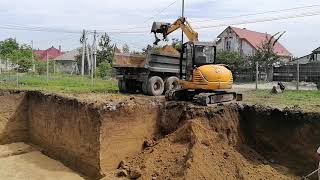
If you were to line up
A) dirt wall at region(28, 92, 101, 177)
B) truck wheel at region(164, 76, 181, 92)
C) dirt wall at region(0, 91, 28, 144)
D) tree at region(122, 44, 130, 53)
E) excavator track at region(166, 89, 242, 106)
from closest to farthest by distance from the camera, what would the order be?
dirt wall at region(28, 92, 101, 177) → excavator track at region(166, 89, 242, 106) → dirt wall at region(0, 91, 28, 144) → truck wheel at region(164, 76, 181, 92) → tree at region(122, 44, 130, 53)

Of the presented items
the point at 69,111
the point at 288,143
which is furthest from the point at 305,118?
the point at 69,111

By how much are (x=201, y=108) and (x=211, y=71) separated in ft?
4.39

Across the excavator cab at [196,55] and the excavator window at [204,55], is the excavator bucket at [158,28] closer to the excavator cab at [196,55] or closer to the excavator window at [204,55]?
the excavator cab at [196,55]

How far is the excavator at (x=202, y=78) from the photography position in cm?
1212

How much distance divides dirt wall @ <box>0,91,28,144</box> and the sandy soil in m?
0.66

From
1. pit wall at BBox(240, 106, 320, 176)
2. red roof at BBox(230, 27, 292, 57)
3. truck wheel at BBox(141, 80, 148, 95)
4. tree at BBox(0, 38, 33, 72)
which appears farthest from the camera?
red roof at BBox(230, 27, 292, 57)

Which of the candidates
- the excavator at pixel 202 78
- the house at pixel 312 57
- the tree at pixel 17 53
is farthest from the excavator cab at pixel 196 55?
the house at pixel 312 57

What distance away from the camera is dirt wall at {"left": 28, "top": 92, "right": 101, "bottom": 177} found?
Result: 11.2 m

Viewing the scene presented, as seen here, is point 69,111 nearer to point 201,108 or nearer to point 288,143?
point 201,108

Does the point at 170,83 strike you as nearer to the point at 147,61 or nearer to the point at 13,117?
the point at 147,61

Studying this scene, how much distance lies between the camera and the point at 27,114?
1602 centimetres

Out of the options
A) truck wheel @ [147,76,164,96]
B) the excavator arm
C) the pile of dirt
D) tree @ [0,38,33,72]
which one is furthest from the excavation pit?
tree @ [0,38,33,72]

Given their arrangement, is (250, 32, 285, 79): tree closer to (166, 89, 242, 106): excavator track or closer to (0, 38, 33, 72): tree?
(0, 38, 33, 72): tree

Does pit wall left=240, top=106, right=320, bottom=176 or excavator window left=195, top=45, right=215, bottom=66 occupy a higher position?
excavator window left=195, top=45, right=215, bottom=66
